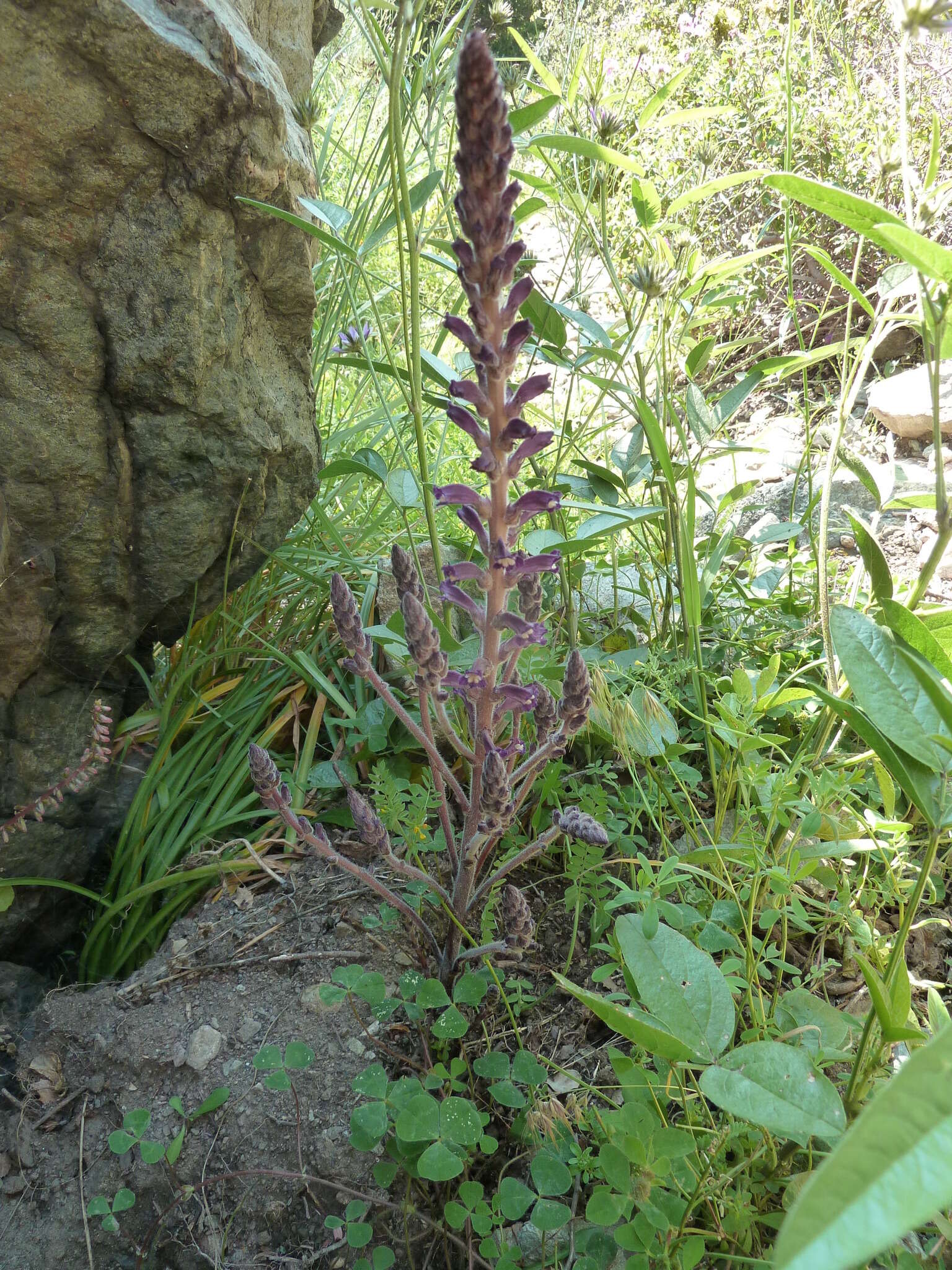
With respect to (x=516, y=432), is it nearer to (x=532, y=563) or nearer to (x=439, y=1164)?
(x=532, y=563)

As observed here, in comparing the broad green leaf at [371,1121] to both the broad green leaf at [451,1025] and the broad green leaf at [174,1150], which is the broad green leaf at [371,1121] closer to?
the broad green leaf at [451,1025]

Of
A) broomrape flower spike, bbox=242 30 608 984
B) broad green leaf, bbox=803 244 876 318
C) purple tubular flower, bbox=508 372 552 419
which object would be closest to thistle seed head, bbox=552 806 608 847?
broomrape flower spike, bbox=242 30 608 984

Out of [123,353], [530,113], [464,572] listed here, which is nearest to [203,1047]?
[464,572]

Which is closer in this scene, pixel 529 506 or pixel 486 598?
pixel 529 506

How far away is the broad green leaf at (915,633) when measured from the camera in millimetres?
1025

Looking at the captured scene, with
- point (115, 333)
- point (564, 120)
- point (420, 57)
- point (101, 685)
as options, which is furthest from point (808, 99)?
point (101, 685)

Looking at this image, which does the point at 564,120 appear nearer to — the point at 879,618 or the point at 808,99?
the point at 808,99

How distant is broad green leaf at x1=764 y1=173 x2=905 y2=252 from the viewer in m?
0.87

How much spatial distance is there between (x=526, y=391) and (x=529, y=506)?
0.48 feet

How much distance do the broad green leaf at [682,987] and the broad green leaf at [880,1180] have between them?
1.63 ft

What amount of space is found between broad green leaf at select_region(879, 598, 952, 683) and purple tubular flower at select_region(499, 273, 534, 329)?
0.59 metres

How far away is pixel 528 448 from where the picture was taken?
1.00 metres

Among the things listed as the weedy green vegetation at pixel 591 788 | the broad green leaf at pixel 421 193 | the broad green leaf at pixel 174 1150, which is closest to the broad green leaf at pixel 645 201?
the weedy green vegetation at pixel 591 788

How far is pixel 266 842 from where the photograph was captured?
183cm
